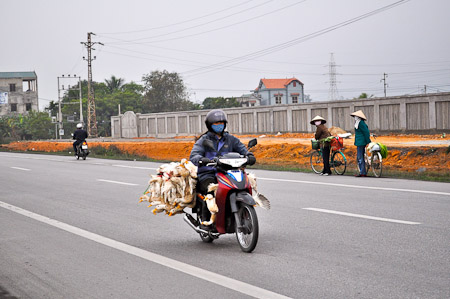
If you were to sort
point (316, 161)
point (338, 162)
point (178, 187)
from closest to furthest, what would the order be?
point (178, 187)
point (338, 162)
point (316, 161)

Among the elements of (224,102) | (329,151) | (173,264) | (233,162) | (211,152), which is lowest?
(173,264)

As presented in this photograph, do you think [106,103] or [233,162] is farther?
[106,103]

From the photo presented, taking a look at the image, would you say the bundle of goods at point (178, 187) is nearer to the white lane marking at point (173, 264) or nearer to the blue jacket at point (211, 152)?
the blue jacket at point (211, 152)

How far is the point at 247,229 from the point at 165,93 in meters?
78.8

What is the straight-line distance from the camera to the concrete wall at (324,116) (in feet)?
102

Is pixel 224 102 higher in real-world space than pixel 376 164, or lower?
→ higher

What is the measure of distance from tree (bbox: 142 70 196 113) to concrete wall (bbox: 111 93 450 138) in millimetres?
25480

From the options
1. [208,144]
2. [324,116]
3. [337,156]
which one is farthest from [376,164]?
[324,116]

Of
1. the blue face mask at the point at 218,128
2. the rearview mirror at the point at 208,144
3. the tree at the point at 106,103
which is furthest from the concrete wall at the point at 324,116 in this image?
the tree at the point at 106,103

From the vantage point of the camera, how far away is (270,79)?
108750 millimetres

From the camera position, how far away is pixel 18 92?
10988cm

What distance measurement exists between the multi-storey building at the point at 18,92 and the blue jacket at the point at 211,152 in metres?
108

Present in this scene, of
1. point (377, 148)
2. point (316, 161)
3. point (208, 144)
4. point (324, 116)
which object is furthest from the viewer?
point (324, 116)

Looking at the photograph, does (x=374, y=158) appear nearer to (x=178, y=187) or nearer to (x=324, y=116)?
(x=178, y=187)
